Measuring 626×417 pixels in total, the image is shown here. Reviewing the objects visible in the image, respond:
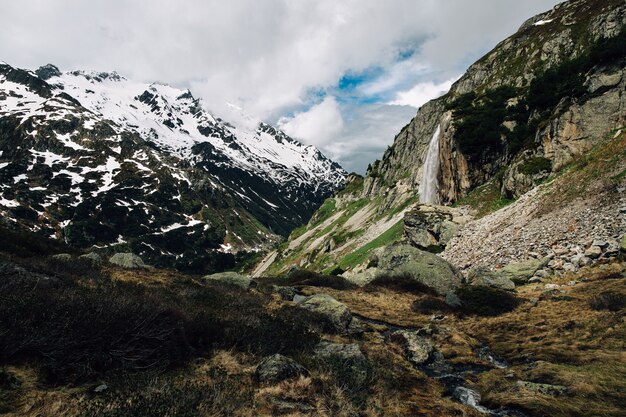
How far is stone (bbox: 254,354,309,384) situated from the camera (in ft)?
27.0

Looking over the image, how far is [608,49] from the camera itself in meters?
37.1

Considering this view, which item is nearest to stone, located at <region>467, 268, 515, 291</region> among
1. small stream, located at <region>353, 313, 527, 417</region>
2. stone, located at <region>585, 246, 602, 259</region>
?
stone, located at <region>585, 246, 602, 259</region>

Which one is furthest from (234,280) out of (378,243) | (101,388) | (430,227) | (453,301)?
(378,243)

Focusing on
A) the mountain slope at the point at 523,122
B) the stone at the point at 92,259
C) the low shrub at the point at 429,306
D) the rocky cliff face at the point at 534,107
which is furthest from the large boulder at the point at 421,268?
the stone at the point at 92,259

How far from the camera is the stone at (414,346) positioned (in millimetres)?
12164

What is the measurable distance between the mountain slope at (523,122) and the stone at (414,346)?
1521 centimetres

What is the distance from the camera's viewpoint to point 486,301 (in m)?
18.8

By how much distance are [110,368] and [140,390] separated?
1444 mm

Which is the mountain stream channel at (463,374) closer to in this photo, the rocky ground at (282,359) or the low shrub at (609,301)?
the rocky ground at (282,359)

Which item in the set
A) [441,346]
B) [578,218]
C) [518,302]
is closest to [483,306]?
[518,302]

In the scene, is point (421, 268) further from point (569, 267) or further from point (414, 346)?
point (414, 346)

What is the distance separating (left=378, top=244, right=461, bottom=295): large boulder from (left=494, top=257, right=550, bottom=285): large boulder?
3.29m

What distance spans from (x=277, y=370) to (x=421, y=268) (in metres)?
21.0

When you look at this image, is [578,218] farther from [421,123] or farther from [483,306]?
[421,123]
